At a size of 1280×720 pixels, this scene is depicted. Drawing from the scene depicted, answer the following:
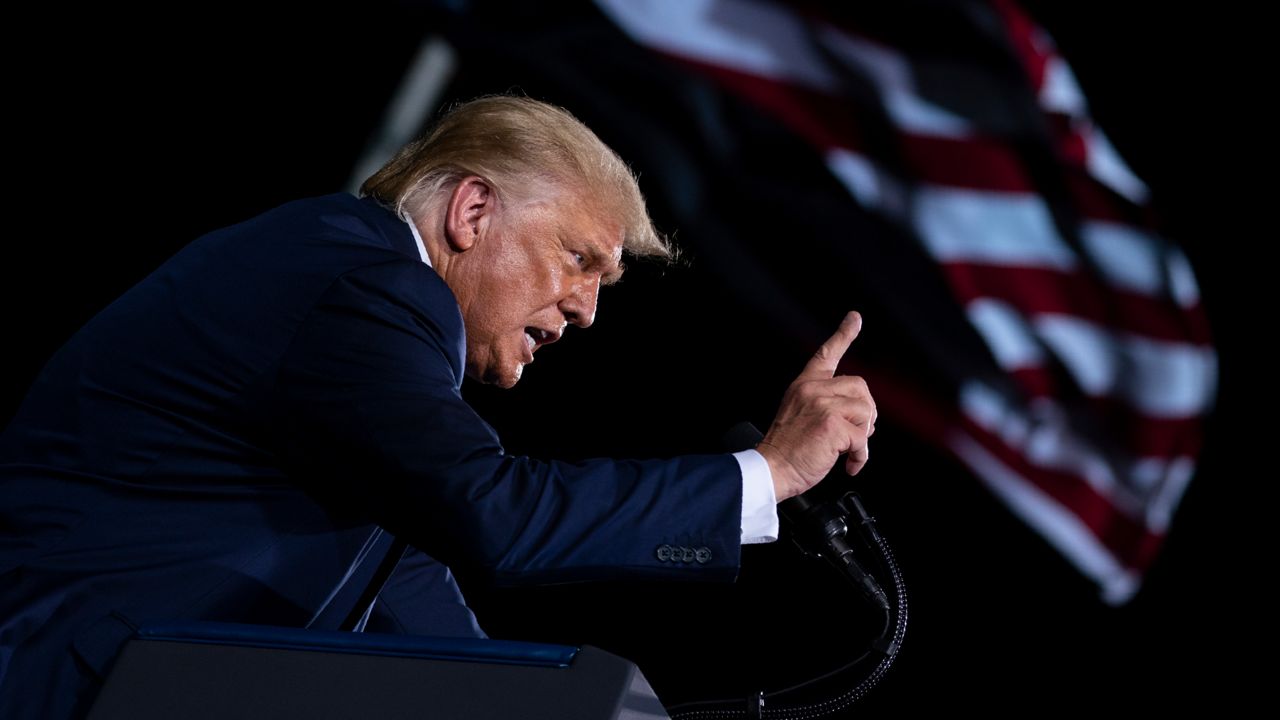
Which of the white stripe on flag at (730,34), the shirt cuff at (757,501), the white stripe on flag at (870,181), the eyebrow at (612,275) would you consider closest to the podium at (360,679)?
the shirt cuff at (757,501)

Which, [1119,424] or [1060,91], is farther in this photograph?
[1119,424]

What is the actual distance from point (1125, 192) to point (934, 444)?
880 mm

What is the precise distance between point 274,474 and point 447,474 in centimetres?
24

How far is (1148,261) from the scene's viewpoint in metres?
3.46

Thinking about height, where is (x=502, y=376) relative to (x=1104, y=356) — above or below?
above

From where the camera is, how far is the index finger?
4.57 ft

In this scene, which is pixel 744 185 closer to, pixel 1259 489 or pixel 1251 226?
pixel 1251 226

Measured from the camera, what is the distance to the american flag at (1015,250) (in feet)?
11.0

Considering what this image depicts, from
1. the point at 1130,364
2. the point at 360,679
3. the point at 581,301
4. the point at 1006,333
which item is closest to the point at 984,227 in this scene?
the point at 1006,333

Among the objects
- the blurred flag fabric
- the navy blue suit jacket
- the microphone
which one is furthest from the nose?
the blurred flag fabric

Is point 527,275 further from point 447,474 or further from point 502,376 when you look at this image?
point 447,474

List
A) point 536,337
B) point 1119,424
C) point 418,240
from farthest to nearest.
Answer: point 1119,424 < point 536,337 < point 418,240

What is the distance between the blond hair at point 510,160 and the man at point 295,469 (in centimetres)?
17

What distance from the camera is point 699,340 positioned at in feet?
10.6
